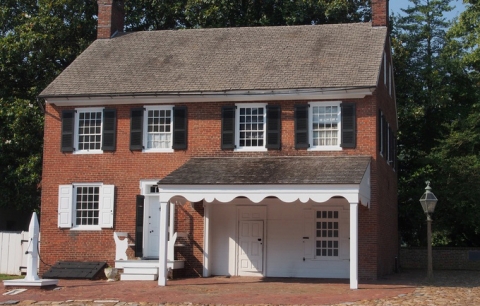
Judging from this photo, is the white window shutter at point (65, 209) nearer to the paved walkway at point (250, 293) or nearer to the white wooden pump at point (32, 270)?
the paved walkway at point (250, 293)

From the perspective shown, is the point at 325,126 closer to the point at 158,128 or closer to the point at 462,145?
the point at 158,128

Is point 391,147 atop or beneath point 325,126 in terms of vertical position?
beneath

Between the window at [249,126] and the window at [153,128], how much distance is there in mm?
1735

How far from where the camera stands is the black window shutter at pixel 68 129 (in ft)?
78.0

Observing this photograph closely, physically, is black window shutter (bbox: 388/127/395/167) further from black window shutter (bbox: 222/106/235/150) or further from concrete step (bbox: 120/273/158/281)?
concrete step (bbox: 120/273/158/281)

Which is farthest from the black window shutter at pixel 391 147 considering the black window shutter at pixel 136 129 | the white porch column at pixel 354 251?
the black window shutter at pixel 136 129

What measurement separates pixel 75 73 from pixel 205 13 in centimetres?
921

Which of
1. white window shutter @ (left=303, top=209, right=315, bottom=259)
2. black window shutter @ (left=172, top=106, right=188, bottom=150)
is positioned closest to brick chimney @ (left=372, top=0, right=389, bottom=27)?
white window shutter @ (left=303, top=209, right=315, bottom=259)

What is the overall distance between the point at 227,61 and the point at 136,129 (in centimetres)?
391

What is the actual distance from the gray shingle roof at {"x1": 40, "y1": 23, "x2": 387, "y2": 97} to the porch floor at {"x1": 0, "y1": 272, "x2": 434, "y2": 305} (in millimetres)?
5863

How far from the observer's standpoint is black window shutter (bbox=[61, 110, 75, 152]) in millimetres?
23766

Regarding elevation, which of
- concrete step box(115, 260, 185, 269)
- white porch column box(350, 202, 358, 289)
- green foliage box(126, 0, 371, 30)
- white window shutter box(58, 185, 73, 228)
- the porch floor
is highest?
green foliage box(126, 0, 371, 30)

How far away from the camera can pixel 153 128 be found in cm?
2339

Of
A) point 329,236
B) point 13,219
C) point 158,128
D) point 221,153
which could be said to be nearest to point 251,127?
point 221,153
